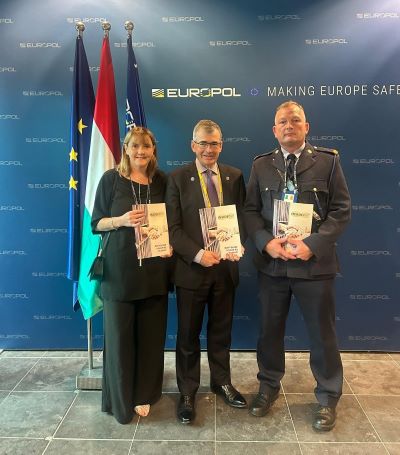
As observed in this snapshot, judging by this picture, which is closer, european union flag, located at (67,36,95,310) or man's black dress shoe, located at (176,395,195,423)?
man's black dress shoe, located at (176,395,195,423)

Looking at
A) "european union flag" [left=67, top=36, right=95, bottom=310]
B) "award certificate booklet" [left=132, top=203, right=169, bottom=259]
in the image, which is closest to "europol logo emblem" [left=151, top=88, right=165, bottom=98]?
"european union flag" [left=67, top=36, right=95, bottom=310]

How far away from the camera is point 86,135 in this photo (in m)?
2.54

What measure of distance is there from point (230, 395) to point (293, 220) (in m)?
1.17

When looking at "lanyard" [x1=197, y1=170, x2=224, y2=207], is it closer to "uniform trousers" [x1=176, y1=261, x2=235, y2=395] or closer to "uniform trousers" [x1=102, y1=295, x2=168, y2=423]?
"uniform trousers" [x1=176, y1=261, x2=235, y2=395]

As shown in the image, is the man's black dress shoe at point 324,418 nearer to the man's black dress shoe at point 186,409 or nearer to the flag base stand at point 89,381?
the man's black dress shoe at point 186,409

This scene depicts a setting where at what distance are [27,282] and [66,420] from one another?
122 cm

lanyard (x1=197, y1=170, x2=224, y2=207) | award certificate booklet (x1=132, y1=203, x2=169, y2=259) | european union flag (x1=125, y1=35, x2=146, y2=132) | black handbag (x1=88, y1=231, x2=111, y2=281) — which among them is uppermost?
european union flag (x1=125, y1=35, x2=146, y2=132)

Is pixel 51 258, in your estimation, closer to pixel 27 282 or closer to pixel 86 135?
pixel 27 282

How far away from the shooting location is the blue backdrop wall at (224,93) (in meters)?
2.81

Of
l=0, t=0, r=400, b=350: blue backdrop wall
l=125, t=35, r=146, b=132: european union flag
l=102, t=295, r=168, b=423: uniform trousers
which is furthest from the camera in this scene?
l=0, t=0, r=400, b=350: blue backdrop wall

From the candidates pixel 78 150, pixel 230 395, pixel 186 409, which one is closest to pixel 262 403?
pixel 230 395

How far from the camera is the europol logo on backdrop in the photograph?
2887 millimetres

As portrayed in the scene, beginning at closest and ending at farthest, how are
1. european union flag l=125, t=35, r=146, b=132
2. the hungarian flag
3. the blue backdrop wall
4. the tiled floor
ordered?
the tiled floor
the hungarian flag
european union flag l=125, t=35, r=146, b=132
the blue backdrop wall

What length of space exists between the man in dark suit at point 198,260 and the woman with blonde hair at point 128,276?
12cm
